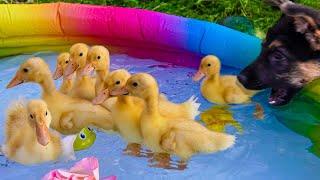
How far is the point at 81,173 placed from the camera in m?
3.35

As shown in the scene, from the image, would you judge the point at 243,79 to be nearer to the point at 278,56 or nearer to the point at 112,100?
the point at 278,56

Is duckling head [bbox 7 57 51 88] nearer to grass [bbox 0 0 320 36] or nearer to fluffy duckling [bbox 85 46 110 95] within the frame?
fluffy duckling [bbox 85 46 110 95]

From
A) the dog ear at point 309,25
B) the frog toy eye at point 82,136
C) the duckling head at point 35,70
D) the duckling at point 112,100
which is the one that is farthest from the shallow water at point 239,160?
the dog ear at point 309,25

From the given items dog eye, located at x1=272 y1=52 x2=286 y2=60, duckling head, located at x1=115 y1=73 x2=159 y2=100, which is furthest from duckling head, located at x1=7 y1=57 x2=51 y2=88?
dog eye, located at x1=272 y1=52 x2=286 y2=60

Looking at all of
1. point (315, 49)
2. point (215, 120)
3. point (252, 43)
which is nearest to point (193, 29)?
point (252, 43)

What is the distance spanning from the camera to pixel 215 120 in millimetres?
4141

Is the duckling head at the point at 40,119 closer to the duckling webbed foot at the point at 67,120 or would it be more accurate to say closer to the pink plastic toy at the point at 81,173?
the pink plastic toy at the point at 81,173

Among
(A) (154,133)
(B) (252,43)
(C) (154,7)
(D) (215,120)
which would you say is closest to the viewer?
(A) (154,133)

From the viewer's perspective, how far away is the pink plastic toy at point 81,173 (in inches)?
130

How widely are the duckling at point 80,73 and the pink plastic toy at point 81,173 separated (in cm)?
75

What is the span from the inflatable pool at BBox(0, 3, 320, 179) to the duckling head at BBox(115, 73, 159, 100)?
17.1 inches

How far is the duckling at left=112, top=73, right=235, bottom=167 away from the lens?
3.52 meters

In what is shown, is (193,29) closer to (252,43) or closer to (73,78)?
(252,43)

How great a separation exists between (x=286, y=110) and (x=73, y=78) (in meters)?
1.33
